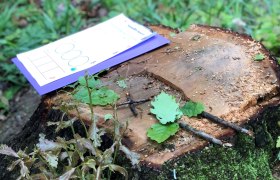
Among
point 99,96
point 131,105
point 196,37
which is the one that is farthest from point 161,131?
point 196,37

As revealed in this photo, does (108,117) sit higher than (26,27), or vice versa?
(108,117)

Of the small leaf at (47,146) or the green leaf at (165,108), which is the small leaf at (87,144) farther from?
the green leaf at (165,108)

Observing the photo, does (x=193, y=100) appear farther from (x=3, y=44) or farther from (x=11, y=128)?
(x=3, y=44)

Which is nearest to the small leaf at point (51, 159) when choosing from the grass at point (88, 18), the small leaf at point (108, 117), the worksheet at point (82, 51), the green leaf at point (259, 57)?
the small leaf at point (108, 117)

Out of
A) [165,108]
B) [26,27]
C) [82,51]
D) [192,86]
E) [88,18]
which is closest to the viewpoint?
[165,108]

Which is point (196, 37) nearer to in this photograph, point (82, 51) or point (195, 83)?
point (195, 83)

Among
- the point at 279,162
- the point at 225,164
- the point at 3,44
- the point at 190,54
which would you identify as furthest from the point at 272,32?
the point at 3,44
